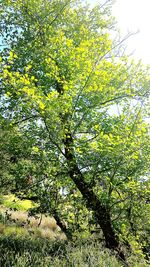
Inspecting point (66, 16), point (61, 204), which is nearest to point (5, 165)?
point (61, 204)

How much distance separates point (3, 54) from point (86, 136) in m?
3.58

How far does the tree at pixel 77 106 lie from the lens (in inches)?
197

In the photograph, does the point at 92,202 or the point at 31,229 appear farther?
the point at 31,229

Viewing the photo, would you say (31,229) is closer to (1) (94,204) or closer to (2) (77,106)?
(1) (94,204)

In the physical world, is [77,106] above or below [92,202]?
above

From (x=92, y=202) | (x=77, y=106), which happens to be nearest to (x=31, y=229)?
(x=92, y=202)

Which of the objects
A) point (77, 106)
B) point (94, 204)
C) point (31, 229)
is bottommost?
point (94, 204)

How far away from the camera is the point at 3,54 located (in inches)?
285

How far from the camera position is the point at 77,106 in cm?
581

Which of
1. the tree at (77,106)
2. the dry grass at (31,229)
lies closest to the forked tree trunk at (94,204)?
the tree at (77,106)

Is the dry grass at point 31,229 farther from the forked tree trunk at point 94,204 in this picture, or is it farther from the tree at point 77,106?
the tree at point 77,106

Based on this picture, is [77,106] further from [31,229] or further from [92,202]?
[31,229]

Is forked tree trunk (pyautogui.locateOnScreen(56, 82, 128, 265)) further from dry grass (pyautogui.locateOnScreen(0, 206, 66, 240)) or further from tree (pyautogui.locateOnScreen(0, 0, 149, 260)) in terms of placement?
dry grass (pyautogui.locateOnScreen(0, 206, 66, 240))

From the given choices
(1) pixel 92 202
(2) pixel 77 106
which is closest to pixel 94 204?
(1) pixel 92 202
